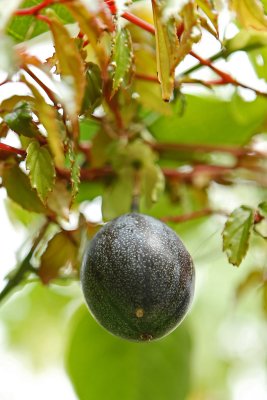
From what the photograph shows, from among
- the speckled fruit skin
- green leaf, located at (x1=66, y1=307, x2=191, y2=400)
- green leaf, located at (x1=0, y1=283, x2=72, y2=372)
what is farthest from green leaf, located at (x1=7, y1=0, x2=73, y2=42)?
green leaf, located at (x1=0, y1=283, x2=72, y2=372)

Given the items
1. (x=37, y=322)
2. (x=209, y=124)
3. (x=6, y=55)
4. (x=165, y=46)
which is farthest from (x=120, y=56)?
(x=37, y=322)

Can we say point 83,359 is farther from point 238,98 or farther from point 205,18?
point 205,18

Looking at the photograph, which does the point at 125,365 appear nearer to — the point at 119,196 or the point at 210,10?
the point at 119,196

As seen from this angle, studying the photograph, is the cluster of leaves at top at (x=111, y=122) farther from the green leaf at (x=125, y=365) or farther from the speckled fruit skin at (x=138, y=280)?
the green leaf at (x=125, y=365)

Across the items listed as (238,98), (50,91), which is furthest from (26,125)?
(238,98)

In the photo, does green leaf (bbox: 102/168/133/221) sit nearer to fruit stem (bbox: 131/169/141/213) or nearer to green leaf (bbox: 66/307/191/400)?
fruit stem (bbox: 131/169/141/213)

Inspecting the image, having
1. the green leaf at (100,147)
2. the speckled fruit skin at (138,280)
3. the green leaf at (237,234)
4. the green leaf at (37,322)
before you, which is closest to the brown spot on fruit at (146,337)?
the speckled fruit skin at (138,280)
